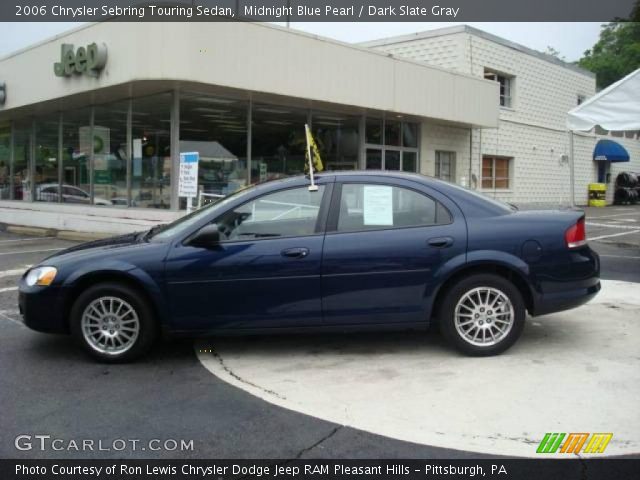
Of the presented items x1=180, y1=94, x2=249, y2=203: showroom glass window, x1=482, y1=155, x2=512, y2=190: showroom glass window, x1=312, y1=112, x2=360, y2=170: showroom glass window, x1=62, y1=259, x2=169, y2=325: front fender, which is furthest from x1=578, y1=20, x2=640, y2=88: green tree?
x1=62, y1=259, x2=169, y2=325: front fender

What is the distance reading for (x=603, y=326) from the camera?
6.05m

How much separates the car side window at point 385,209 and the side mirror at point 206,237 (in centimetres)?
100

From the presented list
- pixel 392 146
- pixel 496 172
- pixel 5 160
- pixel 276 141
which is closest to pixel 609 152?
pixel 496 172

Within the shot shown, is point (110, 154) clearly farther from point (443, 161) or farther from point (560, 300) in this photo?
point (560, 300)

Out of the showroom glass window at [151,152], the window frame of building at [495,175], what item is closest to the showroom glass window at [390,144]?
the window frame of building at [495,175]

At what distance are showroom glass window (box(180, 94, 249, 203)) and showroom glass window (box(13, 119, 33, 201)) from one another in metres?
8.12

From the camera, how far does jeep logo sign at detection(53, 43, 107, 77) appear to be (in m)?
12.8

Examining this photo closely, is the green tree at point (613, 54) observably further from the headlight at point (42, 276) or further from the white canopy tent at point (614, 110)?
the headlight at point (42, 276)

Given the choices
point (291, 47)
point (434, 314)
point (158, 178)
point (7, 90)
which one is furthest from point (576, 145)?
point (434, 314)

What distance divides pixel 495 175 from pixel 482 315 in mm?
18856

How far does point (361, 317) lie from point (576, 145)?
26.1m

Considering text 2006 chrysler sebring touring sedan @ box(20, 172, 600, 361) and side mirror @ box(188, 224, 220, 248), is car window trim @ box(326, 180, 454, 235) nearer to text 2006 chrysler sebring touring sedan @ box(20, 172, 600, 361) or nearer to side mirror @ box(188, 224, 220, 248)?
text 2006 chrysler sebring touring sedan @ box(20, 172, 600, 361)

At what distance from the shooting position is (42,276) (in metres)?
5.15
